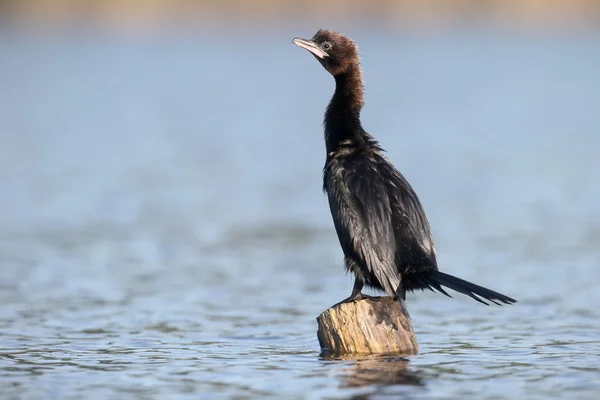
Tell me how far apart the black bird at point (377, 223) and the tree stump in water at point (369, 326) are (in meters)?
0.11

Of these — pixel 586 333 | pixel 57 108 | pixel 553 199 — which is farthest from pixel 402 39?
pixel 586 333

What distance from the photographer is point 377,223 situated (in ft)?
25.0

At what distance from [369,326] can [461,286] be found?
684mm

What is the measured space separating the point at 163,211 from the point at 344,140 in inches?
315

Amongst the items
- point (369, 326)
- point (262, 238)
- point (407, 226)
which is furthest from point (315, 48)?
point (262, 238)

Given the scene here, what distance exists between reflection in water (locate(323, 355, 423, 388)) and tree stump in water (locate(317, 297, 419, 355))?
0.07 m

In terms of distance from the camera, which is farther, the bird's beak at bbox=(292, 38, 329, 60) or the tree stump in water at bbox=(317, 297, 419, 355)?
the bird's beak at bbox=(292, 38, 329, 60)

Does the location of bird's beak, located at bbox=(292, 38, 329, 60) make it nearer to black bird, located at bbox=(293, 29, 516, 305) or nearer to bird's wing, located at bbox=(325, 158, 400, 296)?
black bird, located at bbox=(293, 29, 516, 305)

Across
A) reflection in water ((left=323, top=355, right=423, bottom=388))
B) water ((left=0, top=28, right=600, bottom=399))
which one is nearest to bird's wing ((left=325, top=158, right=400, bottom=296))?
reflection in water ((left=323, top=355, right=423, bottom=388))

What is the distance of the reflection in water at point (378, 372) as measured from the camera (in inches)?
274

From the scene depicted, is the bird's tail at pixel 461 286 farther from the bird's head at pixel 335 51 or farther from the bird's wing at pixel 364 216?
the bird's head at pixel 335 51

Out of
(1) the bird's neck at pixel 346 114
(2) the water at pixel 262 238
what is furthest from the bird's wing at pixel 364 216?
(2) the water at pixel 262 238

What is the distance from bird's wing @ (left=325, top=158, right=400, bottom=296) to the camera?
24.5 ft

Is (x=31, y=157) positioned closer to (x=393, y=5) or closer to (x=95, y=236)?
(x=95, y=236)
